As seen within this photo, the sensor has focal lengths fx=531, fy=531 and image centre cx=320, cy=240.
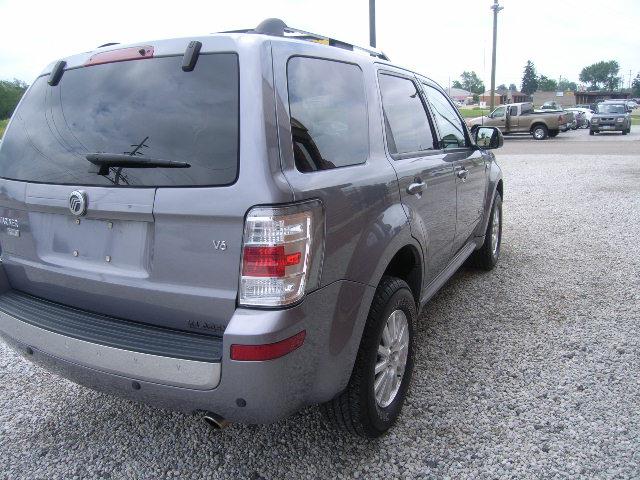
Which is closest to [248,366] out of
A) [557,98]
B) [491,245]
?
[491,245]

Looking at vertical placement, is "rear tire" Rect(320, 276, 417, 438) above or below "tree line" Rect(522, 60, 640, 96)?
below

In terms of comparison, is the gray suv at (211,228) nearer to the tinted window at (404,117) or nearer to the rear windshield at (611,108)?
the tinted window at (404,117)

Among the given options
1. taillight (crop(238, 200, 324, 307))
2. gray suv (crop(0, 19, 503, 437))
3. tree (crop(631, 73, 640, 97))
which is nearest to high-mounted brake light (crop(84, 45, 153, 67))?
gray suv (crop(0, 19, 503, 437))

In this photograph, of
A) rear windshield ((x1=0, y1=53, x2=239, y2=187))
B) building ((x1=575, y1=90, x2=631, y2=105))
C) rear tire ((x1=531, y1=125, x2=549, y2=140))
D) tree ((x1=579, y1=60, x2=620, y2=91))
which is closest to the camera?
rear windshield ((x1=0, y1=53, x2=239, y2=187))

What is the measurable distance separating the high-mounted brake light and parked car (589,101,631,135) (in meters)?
30.7

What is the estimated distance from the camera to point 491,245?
5.25 m

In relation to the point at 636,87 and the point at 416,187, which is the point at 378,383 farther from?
the point at 636,87

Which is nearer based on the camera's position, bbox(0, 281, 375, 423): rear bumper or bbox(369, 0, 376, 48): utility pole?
bbox(0, 281, 375, 423): rear bumper

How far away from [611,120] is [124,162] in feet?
102

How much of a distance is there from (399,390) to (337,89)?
5.17 feet

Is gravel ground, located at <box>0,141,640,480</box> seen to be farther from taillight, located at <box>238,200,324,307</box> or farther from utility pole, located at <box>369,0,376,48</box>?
utility pole, located at <box>369,0,376,48</box>

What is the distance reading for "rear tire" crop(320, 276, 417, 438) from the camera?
2.41m

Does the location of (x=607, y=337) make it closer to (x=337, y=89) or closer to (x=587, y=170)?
(x=337, y=89)

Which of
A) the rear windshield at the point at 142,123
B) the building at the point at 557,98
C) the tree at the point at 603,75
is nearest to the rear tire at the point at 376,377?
the rear windshield at the point at 142,123
